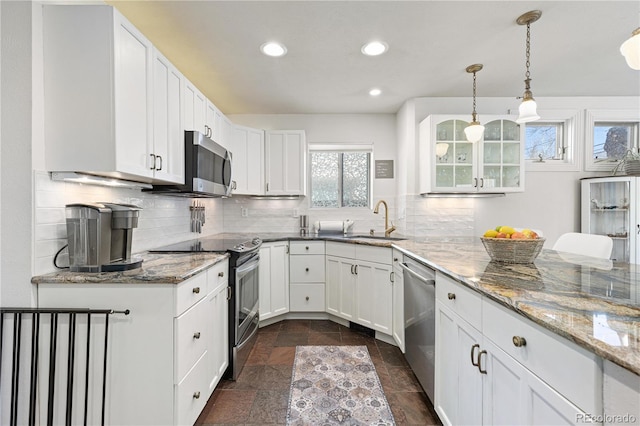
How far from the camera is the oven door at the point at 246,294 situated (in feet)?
6.57

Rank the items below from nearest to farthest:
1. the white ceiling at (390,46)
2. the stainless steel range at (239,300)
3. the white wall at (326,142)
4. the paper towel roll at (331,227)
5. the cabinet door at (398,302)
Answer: the white ceiling at (390,46)
the stainless steel range at (239,300)
the cabinet door at (398,302)
the paper towel roll at (331,227)
the white wall at (326,142)

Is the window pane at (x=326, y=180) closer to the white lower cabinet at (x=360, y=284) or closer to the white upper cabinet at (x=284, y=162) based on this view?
the white upper cabinet at (x=284, y=162)

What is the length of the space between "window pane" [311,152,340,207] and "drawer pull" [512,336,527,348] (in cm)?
285

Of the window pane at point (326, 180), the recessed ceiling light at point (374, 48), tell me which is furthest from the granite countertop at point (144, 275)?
the window pane at point (326, 180)

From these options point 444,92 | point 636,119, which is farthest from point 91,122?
point 636,119

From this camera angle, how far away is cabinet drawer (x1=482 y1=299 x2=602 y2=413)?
619 millimetres

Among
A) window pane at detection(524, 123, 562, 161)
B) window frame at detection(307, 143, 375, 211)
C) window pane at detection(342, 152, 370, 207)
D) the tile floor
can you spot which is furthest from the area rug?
window pane at detection(524, 123, 562, 161)

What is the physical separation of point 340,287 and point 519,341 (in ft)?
6.75

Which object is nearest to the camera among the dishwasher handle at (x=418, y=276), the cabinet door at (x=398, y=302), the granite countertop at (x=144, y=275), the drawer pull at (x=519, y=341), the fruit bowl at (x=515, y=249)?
the drawer pull at (x=519, y=341)

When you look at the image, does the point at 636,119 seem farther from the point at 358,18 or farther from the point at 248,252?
the point at 248,252

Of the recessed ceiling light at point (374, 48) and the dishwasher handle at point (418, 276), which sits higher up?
the recessed ceiling light at point (374, 48)

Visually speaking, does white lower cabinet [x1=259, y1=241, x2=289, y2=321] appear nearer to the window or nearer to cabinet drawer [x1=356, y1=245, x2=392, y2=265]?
cabinet drawer [x1=356, y1=245, x2=392, y2=265]

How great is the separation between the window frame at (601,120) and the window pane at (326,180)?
2908 mm

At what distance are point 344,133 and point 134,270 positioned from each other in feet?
9.34
